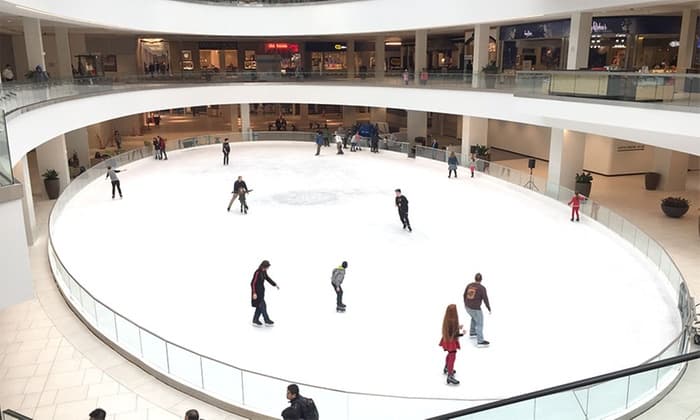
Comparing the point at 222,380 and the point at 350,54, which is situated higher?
the point at 350,54

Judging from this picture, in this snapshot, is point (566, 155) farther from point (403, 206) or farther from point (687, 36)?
point (403, 206)

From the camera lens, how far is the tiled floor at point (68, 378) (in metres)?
8.00

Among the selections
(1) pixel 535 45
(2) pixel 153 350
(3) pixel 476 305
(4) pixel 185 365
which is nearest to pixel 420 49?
(1) pixel 535 45

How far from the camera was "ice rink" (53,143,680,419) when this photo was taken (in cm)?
972

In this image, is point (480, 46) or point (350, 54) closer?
point (480, 46)

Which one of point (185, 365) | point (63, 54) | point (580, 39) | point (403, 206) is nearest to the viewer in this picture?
point (185, 365)

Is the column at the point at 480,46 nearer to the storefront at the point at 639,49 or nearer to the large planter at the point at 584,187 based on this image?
the storefront at the point at 639,49

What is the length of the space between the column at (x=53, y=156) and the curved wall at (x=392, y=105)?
159 cm

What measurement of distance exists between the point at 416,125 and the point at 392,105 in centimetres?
460

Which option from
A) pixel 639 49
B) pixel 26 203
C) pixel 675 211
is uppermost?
pixel 639 49

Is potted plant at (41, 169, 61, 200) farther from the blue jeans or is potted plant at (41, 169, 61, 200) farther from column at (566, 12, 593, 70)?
column at (566, 12, 593, 70)

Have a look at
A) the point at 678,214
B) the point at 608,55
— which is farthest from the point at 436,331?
the point at 608,55

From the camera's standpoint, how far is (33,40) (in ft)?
64.5

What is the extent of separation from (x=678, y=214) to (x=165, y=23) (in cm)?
2376
